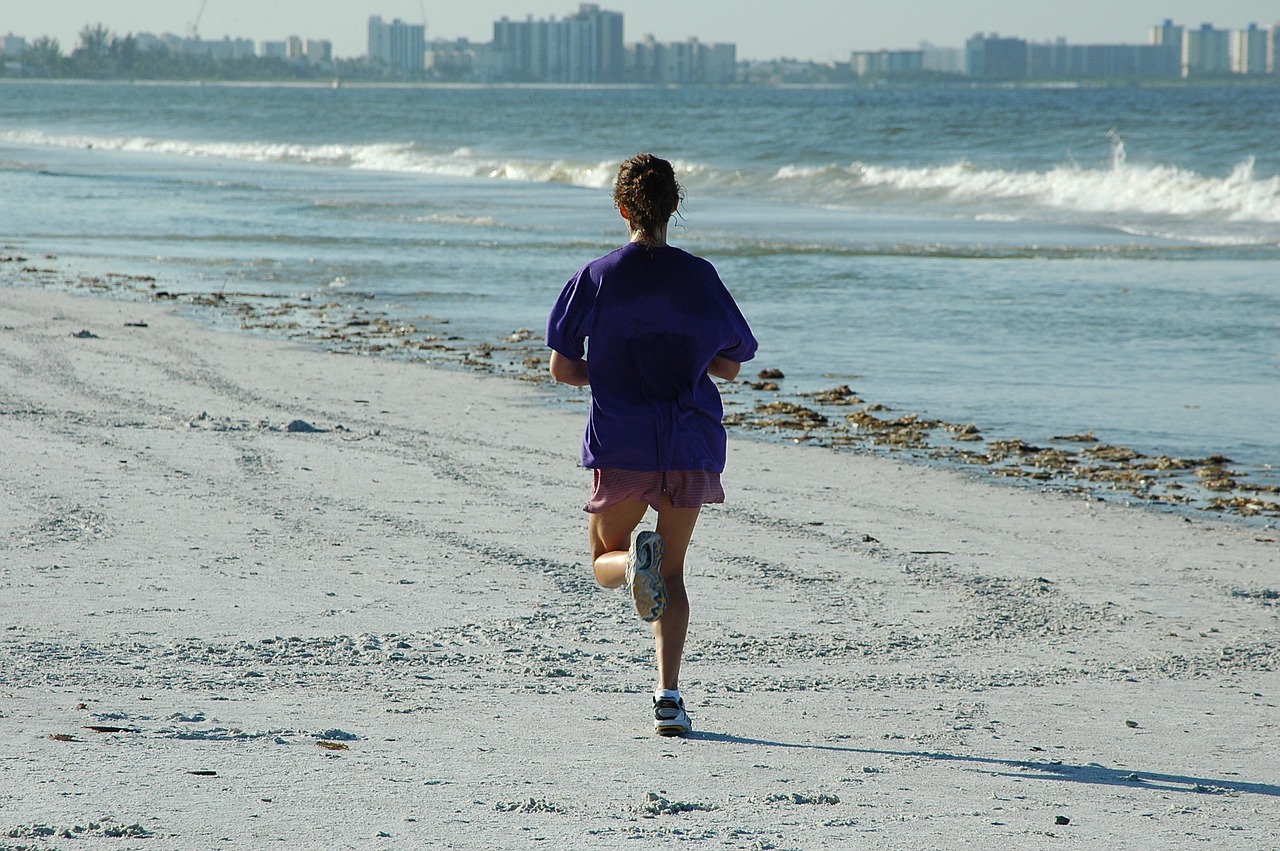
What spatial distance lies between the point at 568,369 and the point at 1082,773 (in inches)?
65.2

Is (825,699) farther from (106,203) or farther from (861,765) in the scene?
(106,203)

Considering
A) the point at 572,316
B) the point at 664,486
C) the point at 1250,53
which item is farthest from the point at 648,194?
the point at 1250,53

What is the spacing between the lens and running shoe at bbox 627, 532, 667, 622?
373cm

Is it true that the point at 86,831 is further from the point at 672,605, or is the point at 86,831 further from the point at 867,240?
the point at 867,240

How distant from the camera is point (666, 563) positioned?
3.95 m

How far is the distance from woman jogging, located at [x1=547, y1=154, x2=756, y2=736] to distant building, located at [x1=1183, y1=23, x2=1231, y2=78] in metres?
175

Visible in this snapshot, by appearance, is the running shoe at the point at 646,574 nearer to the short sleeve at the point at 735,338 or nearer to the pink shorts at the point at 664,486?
the pink shorts at the point at 664,486

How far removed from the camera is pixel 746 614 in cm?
505

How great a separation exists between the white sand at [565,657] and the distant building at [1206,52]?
17241cm

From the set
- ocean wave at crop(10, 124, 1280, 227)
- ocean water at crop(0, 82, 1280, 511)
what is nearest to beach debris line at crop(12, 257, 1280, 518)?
ocean water at crop(0, 82, 1280, 511)

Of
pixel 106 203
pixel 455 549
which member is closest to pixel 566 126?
pixel 106 203

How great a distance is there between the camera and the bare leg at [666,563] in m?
3.89

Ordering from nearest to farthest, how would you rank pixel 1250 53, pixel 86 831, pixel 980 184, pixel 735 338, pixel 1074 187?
pixel 86 831, pixel 735 338, pixel 1074 187, pixel 980 184, pixel 1250 53

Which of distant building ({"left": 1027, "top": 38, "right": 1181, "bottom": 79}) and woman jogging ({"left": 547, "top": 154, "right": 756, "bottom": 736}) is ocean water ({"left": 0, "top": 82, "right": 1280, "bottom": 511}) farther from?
distant building ({"left": 1027, "top": 38, "right": 1181, "bottom": 79})
